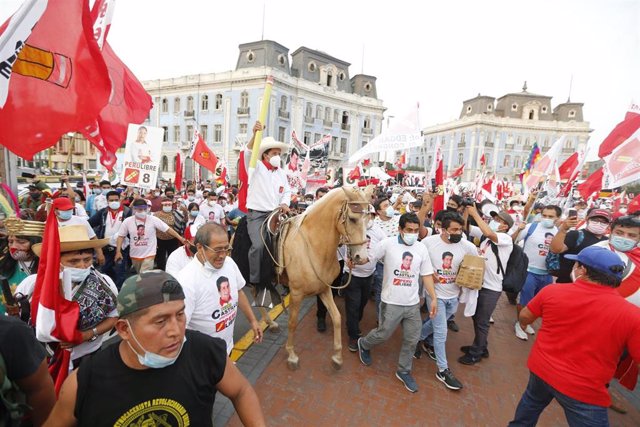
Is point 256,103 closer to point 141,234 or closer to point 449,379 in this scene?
point 141,234

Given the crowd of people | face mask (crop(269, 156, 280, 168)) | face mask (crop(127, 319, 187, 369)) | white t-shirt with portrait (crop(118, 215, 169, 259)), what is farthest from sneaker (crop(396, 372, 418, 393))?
white t-shirt with portrait (crop(118, 215, 169, 259))

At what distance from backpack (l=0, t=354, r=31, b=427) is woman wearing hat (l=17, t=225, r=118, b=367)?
83 centimetres

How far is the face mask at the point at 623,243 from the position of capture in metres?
3.54

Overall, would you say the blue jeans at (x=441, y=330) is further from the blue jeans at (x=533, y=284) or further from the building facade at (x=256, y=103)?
the building facade at (x=256, y=103)

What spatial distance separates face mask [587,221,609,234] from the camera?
14.7 feet

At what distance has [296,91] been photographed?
38719mm

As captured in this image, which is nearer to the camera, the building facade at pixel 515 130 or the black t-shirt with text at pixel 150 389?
the black t-shirt with text at pixel 150 389

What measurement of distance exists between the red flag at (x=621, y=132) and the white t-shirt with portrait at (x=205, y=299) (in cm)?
716

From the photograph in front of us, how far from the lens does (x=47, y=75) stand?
2.37m

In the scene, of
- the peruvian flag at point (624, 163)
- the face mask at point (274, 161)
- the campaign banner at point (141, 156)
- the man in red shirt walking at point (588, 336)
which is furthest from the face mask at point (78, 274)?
the peruvian flag at point (624, 163)

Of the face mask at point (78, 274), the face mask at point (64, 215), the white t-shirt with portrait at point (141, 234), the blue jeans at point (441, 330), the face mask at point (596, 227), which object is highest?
the face mask at point (596, 227)

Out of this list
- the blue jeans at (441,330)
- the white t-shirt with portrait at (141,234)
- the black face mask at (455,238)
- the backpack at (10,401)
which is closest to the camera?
the backpack at (10,401)

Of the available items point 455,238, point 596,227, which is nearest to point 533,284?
point 596,227

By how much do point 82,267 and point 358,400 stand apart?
3076 millimetres
